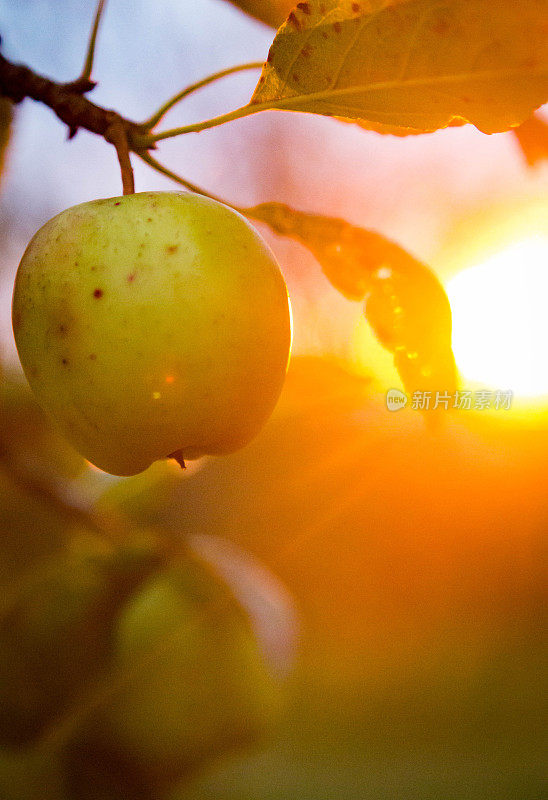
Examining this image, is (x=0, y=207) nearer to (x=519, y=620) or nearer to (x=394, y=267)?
(x=394, y=267)

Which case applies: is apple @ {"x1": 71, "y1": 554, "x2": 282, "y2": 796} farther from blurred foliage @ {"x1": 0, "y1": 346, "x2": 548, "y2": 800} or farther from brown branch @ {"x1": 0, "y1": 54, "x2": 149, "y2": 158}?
brown branch @ {"x1": 0, "y1": 54, "x2": 149, "y2": 158}

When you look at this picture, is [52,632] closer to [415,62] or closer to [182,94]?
[182,94]

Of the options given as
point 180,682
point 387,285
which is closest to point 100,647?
point 180,682

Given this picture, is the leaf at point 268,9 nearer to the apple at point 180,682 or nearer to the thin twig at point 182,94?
the thin twig at point 182,94

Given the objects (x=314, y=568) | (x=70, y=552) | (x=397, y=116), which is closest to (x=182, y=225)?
(x=397, y=116)

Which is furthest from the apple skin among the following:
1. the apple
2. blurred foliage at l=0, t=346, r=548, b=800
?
the apple

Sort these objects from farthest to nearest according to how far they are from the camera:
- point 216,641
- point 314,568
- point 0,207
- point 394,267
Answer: point 314,568 → point 216,641 → point 0,207 → point 394,267
